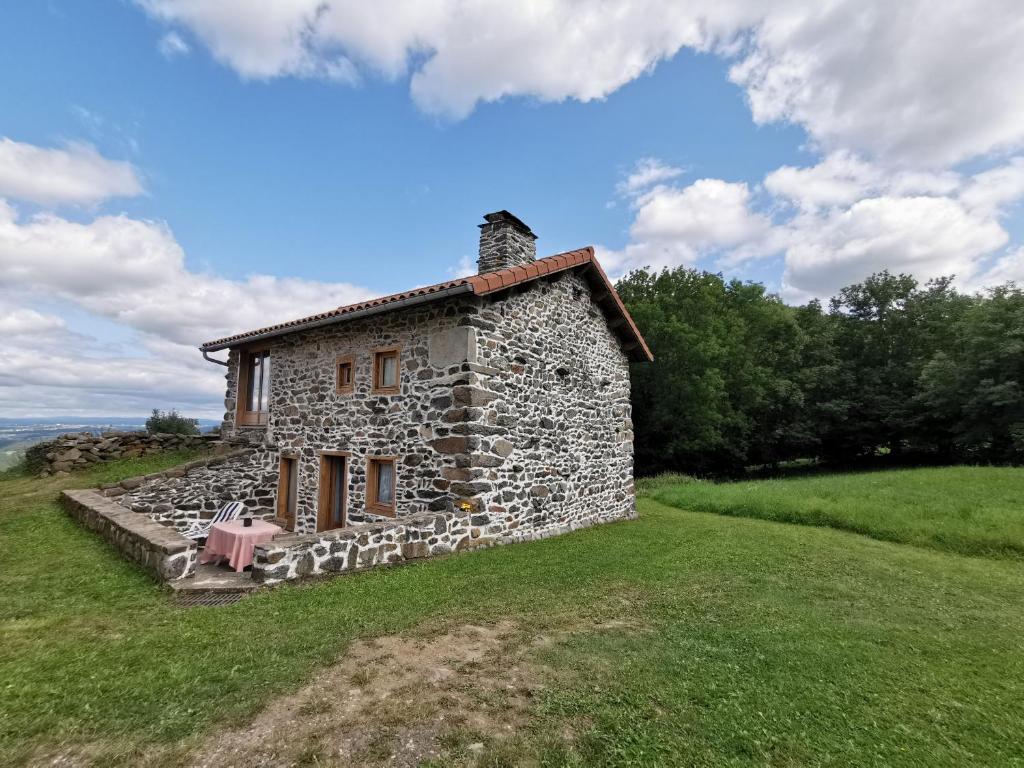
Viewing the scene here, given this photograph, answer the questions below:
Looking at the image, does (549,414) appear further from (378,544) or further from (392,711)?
(392,711)

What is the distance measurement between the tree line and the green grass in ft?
33.2

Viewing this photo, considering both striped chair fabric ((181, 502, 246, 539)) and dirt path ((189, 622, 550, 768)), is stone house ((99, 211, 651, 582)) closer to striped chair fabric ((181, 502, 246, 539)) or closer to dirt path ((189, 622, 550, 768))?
striped chair fabric ((181, 502, 246, 539))

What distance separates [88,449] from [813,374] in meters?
34.4

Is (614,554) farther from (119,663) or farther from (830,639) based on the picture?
(119,663)

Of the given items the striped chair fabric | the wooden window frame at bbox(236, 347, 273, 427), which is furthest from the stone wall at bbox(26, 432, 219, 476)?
the striped chair fabric

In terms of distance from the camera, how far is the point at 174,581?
5.81 m

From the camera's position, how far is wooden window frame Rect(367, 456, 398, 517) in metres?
8.85

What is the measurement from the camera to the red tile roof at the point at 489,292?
7961 millimetres

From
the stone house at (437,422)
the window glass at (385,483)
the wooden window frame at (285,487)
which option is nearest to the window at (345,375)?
the stone house at (437,422)

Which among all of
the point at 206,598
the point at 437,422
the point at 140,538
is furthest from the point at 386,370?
the point at 206,598

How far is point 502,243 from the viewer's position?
10.5 metres

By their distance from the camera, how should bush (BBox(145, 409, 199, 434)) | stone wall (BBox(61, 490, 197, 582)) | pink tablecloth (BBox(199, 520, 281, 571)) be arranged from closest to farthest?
stone wall (BBox(61, 490, 197, 582)) → pink tablecloth (BBox(199, 520, 281, 571)) → bush (BBox(145, 409, 199, 434))

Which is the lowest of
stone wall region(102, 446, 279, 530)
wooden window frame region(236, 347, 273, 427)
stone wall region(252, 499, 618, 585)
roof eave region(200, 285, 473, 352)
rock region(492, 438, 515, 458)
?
stone wall region(252, 499, 618, 585)

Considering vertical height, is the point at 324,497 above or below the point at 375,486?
below
